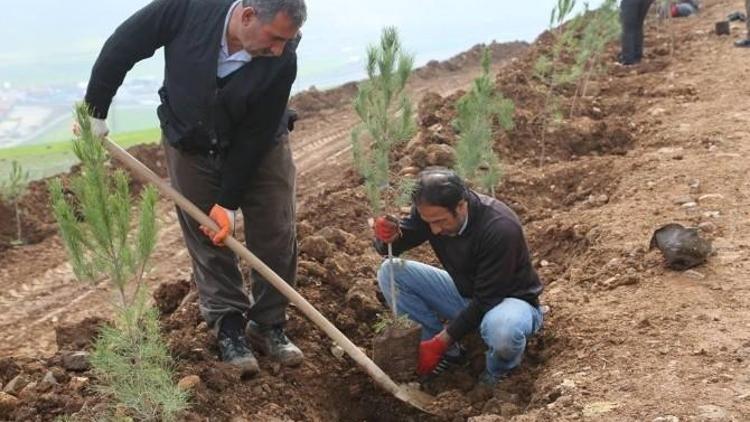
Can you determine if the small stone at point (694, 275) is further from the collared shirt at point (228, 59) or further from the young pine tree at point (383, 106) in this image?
the collared shirt at point (228, 59)

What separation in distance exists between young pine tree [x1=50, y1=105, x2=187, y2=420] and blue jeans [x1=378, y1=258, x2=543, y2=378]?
1324 mm

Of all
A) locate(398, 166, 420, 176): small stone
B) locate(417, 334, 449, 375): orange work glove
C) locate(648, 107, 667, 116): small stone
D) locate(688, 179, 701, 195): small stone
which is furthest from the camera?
locate(648, 107, 667, 116): small stone

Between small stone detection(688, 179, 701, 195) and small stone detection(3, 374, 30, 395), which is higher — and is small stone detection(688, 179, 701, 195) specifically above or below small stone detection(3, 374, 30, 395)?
above

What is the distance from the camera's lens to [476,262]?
411 centimetres

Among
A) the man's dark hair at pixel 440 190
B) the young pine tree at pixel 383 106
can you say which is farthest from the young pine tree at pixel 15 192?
the man's dark hair at pixel 440 190

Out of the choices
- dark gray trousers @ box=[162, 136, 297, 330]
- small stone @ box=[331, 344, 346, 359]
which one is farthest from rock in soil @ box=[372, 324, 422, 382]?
dark gray trousers @ box=[162, 136, 297, 330]

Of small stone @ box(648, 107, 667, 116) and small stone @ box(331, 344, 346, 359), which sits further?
small stone @ box(648, 107, 667, 116)

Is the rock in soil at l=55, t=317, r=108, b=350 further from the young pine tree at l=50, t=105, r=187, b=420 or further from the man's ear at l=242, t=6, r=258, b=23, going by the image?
the man's ear at l=242, t=6, r=258, b=23

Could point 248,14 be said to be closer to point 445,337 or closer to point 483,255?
point 483,255

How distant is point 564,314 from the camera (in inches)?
177

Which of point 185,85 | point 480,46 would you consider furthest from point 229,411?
point 480,46

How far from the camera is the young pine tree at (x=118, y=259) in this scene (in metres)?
3.00

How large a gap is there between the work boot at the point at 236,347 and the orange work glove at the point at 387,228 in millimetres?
790

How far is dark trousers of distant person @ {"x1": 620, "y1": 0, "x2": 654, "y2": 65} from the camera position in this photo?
10.9 m
